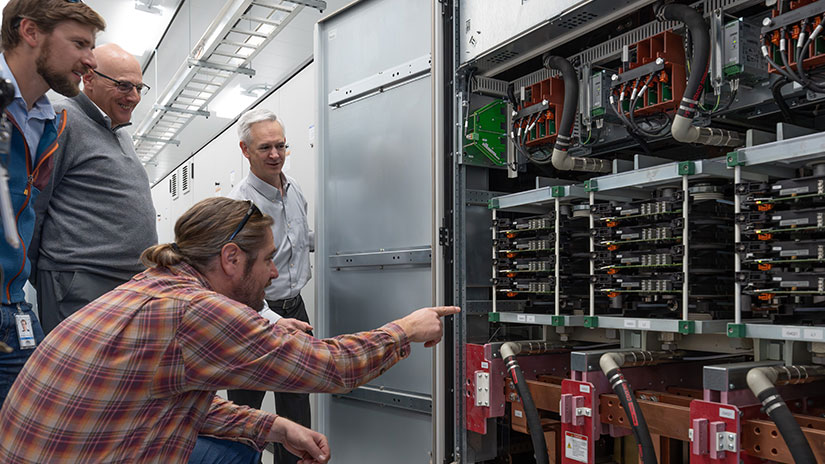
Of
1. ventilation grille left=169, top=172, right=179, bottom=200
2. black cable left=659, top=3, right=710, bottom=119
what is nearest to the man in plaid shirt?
black cable left=659, top=3, right=710, bottom=119

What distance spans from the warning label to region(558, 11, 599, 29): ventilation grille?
1.38 meters

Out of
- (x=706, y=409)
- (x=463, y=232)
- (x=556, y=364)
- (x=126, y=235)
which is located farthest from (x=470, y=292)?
(x=126, y=235)

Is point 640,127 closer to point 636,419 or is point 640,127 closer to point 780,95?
point 780,95

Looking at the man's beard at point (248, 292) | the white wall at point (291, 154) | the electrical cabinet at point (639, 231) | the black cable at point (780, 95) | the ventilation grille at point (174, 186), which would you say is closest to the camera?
the man's beard at point (248, 292)

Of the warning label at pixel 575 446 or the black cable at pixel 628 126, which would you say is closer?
the warning label at pixel 575 446

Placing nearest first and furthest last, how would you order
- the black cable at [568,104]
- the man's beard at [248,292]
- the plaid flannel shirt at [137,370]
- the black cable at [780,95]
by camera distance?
the plaid flannel shirt at [137,370], the man's beard at [248,292], the black cable at [780,95], the black cable at [568,104]

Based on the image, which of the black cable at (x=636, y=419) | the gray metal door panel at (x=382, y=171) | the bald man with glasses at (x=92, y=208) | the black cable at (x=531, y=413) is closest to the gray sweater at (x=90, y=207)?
the bald man with glasses at (x=92, y=208)

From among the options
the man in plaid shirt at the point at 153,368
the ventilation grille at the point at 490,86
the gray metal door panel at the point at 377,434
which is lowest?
the gray metal door panel at the point at 377,434

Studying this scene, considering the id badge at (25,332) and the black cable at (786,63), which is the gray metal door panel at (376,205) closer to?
the black cable at (786,63)

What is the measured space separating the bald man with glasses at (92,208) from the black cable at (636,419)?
158 centimetres

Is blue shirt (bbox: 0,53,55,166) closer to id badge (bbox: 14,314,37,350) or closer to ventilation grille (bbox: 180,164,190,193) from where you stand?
id badge (bbox: 14,314,37,350)

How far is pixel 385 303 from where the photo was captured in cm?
292

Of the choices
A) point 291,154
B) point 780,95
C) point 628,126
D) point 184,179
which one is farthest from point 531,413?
point 184,179

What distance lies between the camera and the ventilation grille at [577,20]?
2225 mm
